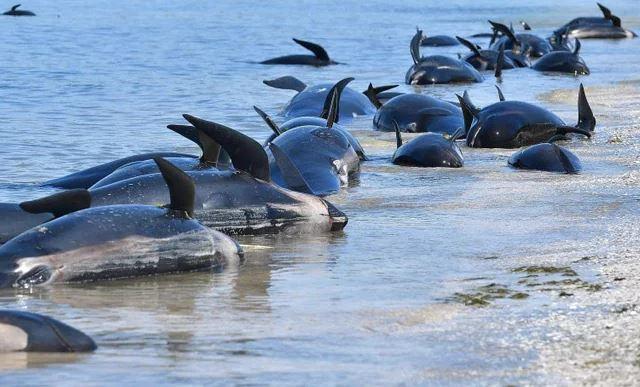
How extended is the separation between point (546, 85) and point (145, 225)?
37.8ft

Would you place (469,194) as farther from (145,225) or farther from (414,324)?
(414,324)

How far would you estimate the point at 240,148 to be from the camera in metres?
6.64

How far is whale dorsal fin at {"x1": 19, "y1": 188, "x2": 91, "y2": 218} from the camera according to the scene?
5867mm

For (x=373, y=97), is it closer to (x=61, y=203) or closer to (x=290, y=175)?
(x=290, y=175)

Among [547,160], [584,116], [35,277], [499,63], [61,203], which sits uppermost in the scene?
[61,203]

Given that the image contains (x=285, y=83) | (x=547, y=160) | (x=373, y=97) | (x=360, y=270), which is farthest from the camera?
(x=285, y=83)

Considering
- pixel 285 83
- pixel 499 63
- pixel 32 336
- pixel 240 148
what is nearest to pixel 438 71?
pixel 499 63

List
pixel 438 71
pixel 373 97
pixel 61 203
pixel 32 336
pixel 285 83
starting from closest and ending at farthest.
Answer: pixel 32 336
pixel 61 203
pixel 373 97
pixel 285 83
pixel 438 71

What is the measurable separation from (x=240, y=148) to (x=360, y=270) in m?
1.18

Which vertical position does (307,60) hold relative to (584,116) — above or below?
below

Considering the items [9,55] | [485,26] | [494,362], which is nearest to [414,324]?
[494,362]

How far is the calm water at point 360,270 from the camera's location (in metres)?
4.12

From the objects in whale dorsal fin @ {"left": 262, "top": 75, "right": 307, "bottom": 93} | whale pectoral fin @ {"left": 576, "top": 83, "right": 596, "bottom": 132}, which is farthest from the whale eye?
whale dorsal fin @ {"left": 262, "top": 75, "right": 307, "bottom": 93}

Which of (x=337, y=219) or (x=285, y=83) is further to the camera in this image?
(x=285, y=83)
